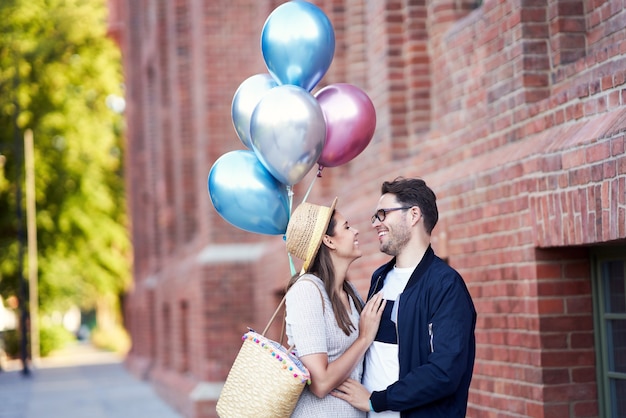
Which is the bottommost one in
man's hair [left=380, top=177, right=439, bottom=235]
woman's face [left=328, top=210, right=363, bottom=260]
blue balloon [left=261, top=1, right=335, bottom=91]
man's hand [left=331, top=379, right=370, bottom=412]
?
man's hand [left=331, top=379, right=370, bottom=412]

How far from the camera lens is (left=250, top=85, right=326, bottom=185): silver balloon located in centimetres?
443

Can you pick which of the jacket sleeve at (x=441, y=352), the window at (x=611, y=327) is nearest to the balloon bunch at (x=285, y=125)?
the jacket sleeve at (x=441, y=352)

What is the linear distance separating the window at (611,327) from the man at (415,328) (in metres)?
1.27

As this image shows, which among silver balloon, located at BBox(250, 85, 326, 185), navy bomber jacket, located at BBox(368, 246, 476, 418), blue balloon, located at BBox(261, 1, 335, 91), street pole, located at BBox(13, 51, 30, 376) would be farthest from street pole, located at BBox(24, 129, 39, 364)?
navy bomber jacket, located at BBox(368, 246, 476, 418)

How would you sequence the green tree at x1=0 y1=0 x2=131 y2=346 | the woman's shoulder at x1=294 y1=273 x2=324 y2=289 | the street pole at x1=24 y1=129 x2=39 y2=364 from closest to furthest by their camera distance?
1. the woman's shoulder at x1=294 y1=273 x2=324 y2=289
2. the street pole at x1=24 y1=129 x2=39 y2=364
3. the green tree at x1=0 y1=0 x2=131 y2=346

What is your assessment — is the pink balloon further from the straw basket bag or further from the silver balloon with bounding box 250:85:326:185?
the straw basket bag

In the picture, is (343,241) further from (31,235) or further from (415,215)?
(31,235)

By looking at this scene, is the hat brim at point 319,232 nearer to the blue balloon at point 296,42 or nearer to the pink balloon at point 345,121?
the pink balloon at point 345,121

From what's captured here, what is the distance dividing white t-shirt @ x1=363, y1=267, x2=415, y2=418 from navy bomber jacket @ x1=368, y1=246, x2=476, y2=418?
8cm

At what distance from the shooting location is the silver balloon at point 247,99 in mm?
4863

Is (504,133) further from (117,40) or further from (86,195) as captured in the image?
(117,40)

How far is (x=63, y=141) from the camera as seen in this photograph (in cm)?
2805

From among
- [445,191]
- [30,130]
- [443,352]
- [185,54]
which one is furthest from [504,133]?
[30,130]

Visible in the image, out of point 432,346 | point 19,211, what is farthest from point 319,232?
point 19,211
